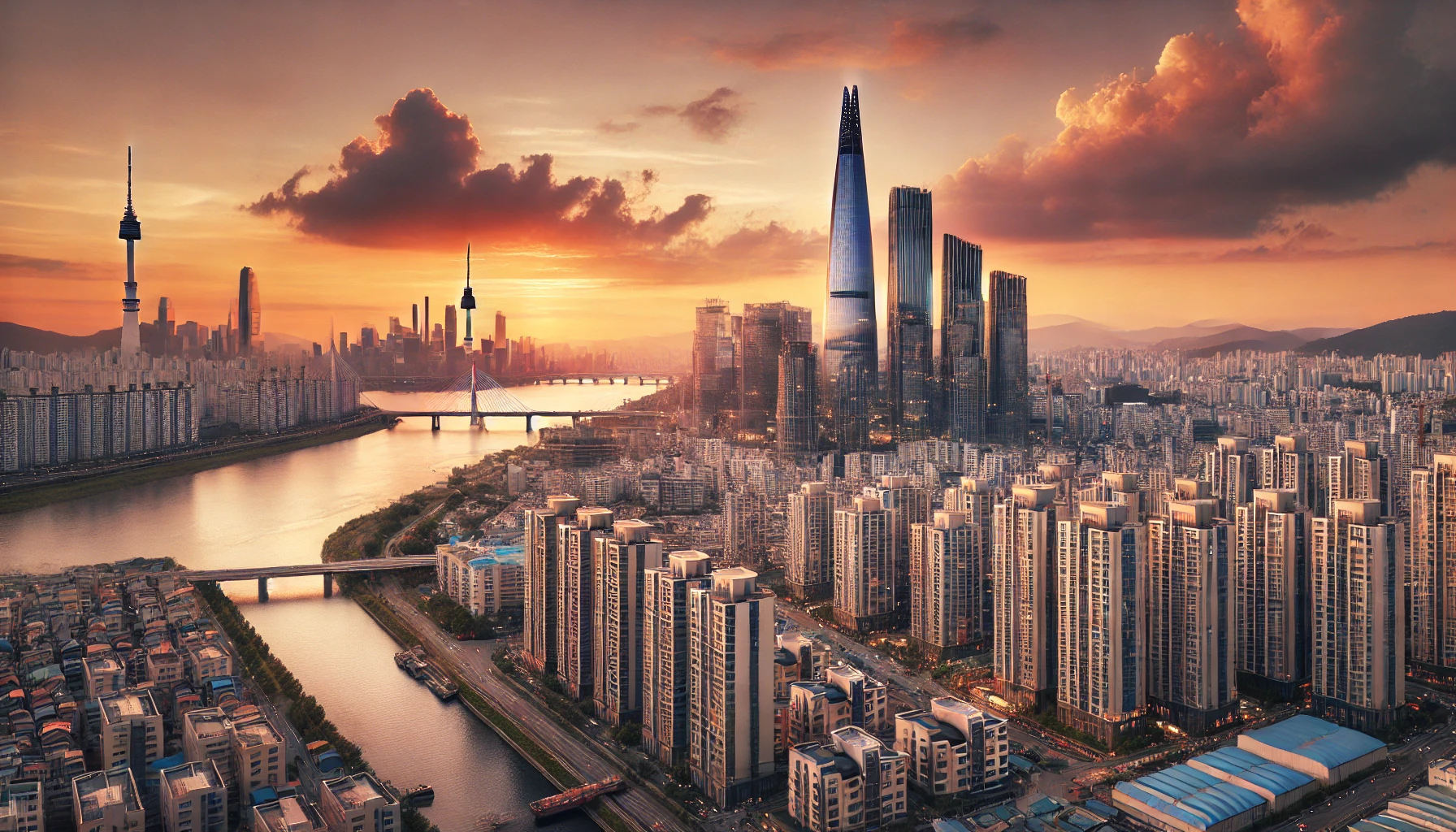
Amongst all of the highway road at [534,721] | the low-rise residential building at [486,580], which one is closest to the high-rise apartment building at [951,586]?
the highway road at [534,721]

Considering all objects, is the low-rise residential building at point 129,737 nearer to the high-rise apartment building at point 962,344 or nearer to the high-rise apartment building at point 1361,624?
the high-rise apartment building at point 1361,624

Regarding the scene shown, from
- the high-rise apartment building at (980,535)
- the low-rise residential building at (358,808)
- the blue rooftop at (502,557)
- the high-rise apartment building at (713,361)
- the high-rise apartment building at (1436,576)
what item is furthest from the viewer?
the high-rise apartment building at (713,361)

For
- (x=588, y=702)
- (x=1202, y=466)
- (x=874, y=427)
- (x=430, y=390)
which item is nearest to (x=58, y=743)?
(x=588, y=702)

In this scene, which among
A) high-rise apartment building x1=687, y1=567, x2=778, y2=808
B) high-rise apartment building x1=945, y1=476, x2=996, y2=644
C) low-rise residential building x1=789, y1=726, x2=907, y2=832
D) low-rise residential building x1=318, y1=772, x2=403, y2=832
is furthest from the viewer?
high-rise apartment building x1=945, y1=476, x2=996, y2=644

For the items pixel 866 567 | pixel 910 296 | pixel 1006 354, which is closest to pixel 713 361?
pixel 910 296

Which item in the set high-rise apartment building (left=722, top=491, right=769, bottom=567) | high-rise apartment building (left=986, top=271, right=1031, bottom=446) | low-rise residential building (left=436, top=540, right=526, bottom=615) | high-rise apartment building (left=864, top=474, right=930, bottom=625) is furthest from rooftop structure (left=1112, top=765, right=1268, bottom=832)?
high-rise apartment building (left=986, top=271, right=1031, bottom=446)

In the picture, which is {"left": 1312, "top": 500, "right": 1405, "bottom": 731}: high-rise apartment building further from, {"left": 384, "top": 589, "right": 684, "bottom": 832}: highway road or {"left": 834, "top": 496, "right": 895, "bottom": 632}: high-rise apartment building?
{"left": 384, "top": 589, "right": 684, "bottom": 832}: highway road
